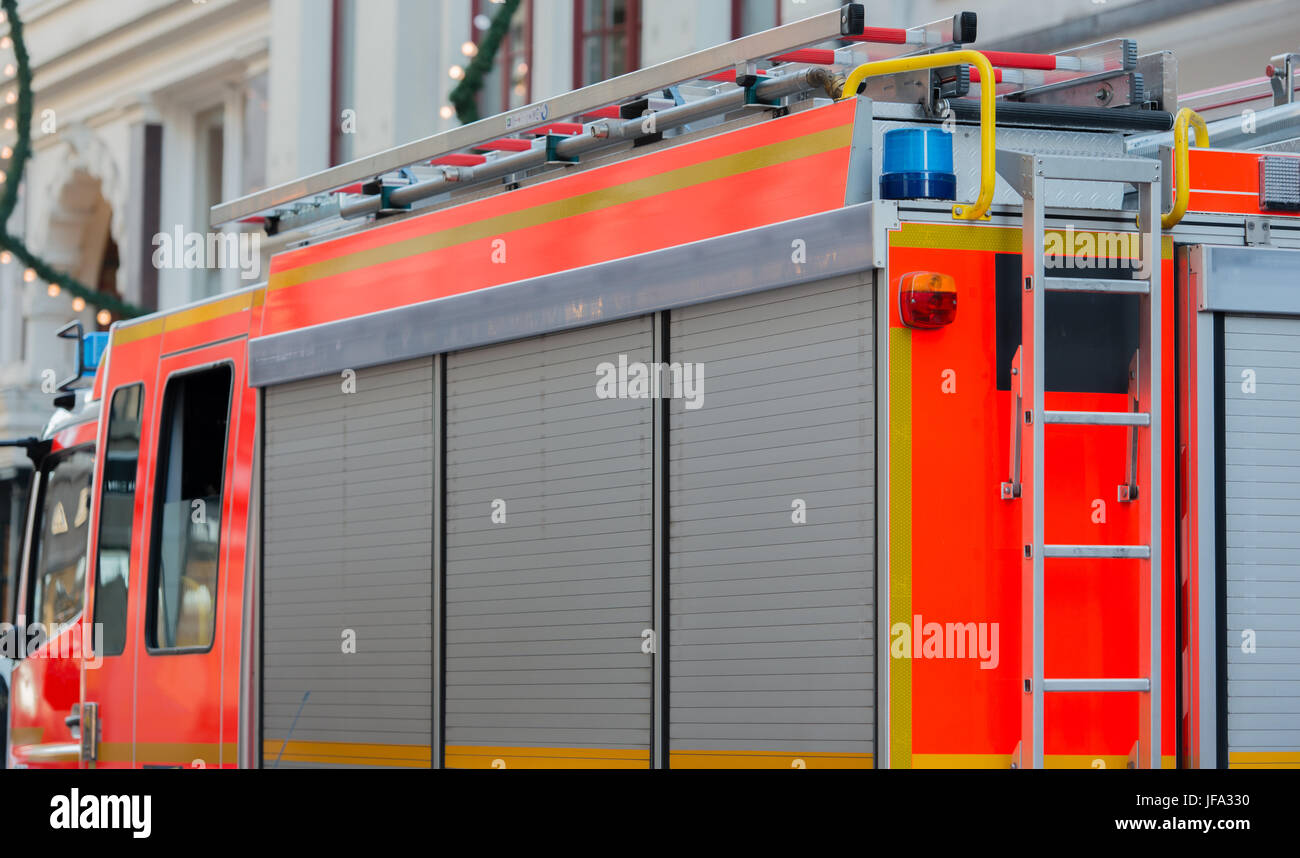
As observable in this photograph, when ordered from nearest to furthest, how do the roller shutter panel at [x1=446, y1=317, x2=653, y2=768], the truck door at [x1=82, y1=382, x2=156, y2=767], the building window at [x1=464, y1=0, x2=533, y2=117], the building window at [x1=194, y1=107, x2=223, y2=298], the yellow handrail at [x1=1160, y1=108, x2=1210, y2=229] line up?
the yellow handrail at [x1=1160, y1=108, x2=1210, y2=229], the roller shutter panel at [x1=446, y1=317, x2=653, y2=768], the truck door at [x1=82, y1=382, x2=156, y2=767], the building window at [x1=464, y1=0, x2=533, y2=117], the building window at [x1=194, y1=107, x2=223, y2=298]

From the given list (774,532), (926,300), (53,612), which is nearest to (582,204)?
(774,532)

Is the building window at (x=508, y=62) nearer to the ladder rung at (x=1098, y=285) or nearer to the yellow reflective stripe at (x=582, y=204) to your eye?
the yellow reflective stripe at (x=582, y=204)

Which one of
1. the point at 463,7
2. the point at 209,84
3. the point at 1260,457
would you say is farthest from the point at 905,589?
the point at 209,84

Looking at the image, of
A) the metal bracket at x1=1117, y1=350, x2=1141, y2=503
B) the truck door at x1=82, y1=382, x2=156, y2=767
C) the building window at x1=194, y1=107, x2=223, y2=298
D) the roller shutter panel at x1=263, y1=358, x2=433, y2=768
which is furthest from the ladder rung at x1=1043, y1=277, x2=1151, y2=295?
the building window at x1=194, y1=107, x2=223, y2=298

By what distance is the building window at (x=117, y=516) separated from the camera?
8234 mm

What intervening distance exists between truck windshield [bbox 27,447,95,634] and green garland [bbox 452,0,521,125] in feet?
27.0

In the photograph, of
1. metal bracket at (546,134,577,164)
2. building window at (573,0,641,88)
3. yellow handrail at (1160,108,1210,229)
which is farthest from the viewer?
building window at (573,0,641,88)

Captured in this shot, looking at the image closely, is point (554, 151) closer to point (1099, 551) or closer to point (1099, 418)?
point (1099, 418)

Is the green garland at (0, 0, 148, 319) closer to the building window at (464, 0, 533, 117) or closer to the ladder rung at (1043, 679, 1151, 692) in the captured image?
the building window at (464, 0, 533, 117)

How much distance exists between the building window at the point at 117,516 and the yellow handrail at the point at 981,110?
4306mm

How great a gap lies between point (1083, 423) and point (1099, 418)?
0.16ft

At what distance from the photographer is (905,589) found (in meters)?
4.73

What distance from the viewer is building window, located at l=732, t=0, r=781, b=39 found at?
52.9 ft

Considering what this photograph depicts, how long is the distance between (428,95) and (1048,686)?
16.9 meters
